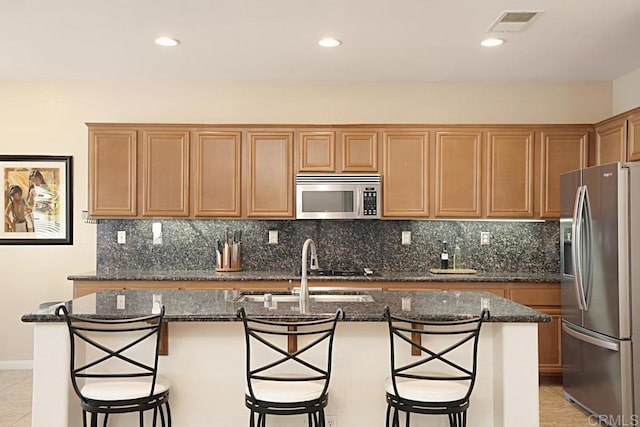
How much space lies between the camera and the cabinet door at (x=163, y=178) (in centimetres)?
529

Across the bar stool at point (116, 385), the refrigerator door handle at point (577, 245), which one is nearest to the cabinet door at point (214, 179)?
the bar stool at point (116, 385)

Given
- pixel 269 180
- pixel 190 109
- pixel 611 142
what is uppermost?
pixel 190 109

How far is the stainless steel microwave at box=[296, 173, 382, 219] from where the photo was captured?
527cm

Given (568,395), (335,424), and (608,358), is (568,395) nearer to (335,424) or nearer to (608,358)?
(608,358)

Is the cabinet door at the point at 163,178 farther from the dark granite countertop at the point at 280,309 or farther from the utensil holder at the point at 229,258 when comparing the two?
the dark granite countertop at the point at 280,309

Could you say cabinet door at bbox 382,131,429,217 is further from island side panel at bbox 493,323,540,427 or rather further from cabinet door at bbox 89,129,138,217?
island side panel at bbox 493,323,540,427

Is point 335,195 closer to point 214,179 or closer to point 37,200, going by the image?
point 214,179

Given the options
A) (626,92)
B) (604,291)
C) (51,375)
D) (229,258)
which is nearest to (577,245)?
(604,291)

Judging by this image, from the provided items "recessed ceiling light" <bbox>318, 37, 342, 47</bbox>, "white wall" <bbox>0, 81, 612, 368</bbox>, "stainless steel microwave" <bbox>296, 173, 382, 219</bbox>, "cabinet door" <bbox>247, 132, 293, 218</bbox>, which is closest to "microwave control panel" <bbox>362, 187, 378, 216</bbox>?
"stainless steel microwave" <bbox>296, 173, 382, 219</bbox>

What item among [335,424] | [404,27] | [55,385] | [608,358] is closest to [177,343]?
[55,385]

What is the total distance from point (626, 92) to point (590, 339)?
2.53m

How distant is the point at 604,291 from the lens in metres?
3.98

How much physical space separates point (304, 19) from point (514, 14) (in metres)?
1.38

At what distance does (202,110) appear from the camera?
563cm
